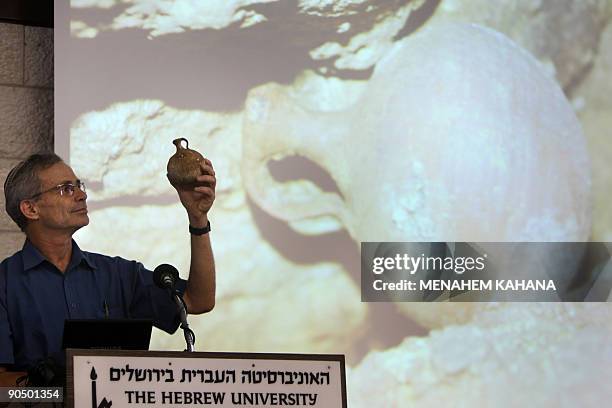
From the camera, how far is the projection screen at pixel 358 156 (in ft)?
13.2

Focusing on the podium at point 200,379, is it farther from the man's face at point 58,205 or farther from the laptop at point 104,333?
the man's face at point 58,205

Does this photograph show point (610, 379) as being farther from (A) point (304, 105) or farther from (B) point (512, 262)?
(A) point (304, 105)

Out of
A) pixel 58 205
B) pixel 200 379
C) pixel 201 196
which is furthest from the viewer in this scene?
pixel 58 205

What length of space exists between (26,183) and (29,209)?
7 cm

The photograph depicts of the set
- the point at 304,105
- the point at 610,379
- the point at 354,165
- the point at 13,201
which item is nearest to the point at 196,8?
the point at 304,105

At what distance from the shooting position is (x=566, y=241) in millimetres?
4227

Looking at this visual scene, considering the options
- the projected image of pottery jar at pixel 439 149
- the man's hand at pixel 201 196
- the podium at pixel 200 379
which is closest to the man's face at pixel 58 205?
the man's hand at pixel 201 196

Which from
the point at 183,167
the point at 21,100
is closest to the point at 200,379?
the point at 183,167

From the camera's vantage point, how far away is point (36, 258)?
2842 mm

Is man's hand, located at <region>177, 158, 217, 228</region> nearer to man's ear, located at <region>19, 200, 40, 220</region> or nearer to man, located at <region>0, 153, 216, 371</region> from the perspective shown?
man, located at <region>0, 153, 216, 371</region>

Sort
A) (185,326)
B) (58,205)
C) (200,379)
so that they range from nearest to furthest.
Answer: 1. (200,379)
2. (185,326)
3. (58,205)

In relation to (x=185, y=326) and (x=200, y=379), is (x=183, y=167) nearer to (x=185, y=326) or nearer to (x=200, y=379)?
(x=185, y=326)

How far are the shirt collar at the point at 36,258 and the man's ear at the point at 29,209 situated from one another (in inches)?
2.9

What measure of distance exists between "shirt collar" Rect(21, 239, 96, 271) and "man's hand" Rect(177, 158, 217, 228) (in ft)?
0.97
